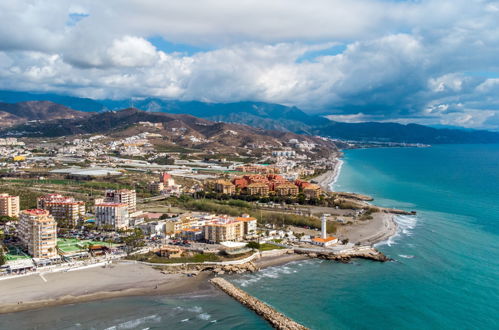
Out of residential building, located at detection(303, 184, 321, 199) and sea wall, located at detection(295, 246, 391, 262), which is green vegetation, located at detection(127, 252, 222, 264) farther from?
residential building, located at detection(303, 184, 321, 199)

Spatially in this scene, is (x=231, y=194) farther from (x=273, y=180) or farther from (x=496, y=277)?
(x=496, y=277)

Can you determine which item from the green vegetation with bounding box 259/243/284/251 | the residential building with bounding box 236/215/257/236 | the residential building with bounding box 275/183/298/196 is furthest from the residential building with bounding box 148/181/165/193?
the green vegetation with bounding box 259/243/284/251

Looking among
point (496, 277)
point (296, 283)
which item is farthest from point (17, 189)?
point (496, 277)

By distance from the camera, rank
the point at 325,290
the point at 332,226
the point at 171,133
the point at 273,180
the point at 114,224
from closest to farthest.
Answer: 1. the point at 325,290
2. the point at 114,224
3. the point at 332,226
4. the point at 273,180
5. the point at 171,133

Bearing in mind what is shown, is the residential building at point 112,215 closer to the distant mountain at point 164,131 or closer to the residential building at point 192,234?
the residential building at point 192,234

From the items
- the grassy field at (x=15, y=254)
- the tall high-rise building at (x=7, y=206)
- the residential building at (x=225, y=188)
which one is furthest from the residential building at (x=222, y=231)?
the residential building at (x=225, y=188)

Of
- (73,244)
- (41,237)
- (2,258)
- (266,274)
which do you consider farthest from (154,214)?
(266,274)
